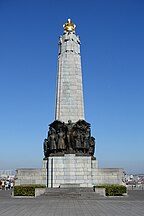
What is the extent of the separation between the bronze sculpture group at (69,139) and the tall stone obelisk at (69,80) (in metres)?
0.91

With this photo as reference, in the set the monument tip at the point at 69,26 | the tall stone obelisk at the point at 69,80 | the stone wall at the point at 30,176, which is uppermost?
the monument tip at the point at 69,26

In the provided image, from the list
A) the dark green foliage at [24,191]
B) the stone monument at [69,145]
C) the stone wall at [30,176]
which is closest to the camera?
the dark green foliage at [24,191]

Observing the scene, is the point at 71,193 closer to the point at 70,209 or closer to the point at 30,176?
the point at 30,176

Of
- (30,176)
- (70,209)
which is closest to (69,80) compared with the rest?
(30,176)

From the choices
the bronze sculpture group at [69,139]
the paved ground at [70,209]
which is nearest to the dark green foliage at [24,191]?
the bronze sculpture group at [69,139]

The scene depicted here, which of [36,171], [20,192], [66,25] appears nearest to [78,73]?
[66,25]

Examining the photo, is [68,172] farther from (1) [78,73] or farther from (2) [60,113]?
(1) [78,73]

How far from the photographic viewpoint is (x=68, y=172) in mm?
27047

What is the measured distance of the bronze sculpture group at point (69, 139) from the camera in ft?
90.7

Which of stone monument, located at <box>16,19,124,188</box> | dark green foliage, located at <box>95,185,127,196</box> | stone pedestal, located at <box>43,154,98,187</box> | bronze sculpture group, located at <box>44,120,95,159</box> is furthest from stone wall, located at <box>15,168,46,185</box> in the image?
dark green foliage, located at <box>95,185,127,196</box>

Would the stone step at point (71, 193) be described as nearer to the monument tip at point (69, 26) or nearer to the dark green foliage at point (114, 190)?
the dark green foliage at point (114, 190)

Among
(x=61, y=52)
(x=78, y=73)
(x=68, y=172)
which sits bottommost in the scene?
(x=68, y=172)

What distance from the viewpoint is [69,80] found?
2972 centimetres

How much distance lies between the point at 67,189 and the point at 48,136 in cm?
539
